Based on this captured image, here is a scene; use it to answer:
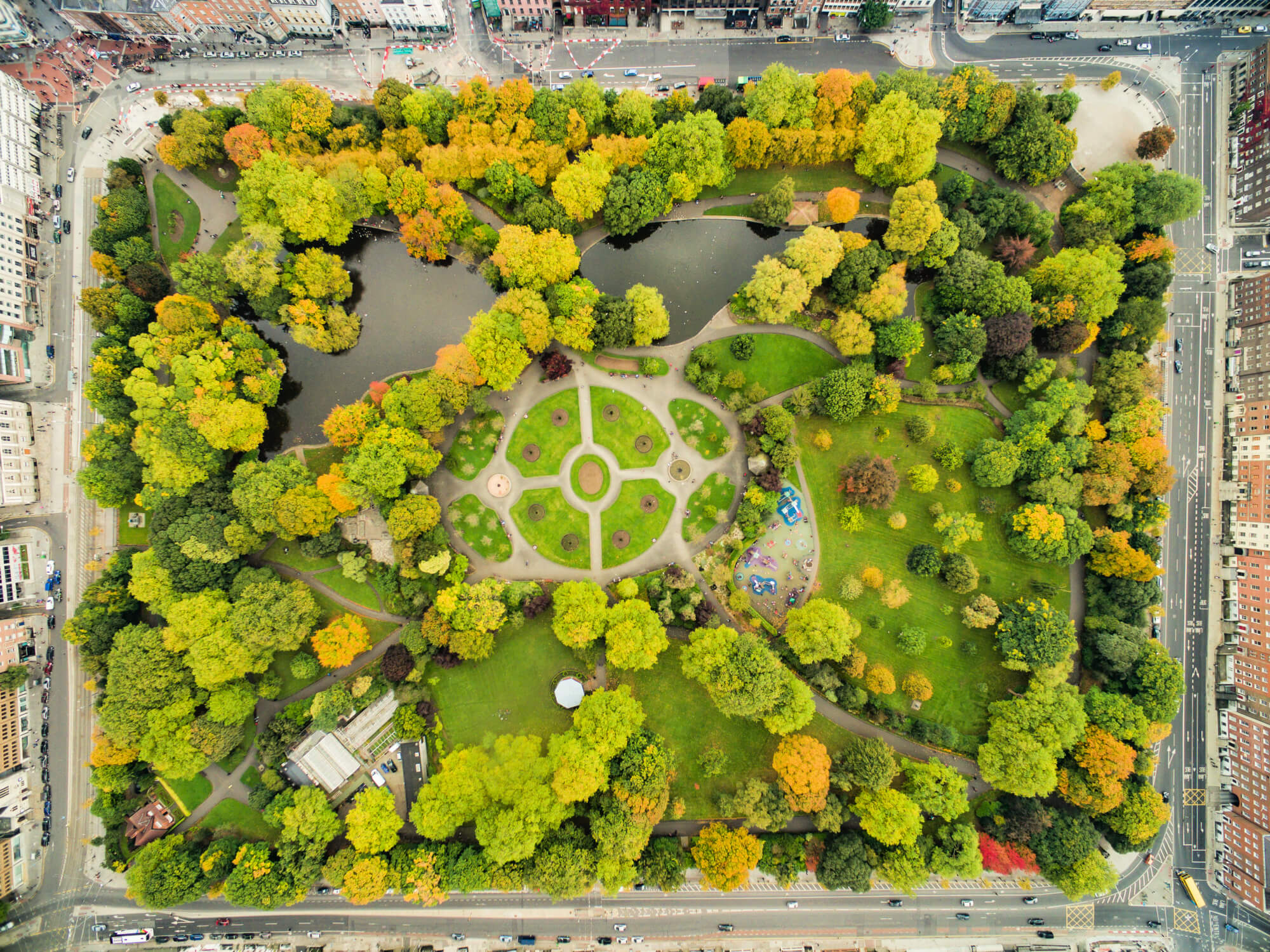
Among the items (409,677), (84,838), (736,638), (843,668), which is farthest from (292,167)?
(843,668)

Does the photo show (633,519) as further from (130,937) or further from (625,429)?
(130,937)

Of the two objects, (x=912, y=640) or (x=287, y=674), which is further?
(x=287, y=674)

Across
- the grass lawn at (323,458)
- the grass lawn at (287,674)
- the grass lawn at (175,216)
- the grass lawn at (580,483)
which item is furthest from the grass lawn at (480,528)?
the grass lawn at (175,216)

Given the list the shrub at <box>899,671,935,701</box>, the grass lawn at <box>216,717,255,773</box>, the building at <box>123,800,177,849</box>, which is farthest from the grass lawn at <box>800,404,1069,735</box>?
the building at <box>123,800,177,849</box>

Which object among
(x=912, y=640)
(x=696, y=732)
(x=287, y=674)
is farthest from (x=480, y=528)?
(x=912, y=640)

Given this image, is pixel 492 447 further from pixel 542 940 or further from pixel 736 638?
pixel 542 940

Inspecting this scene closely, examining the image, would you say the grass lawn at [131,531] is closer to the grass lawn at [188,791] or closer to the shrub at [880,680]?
the grass lawn at [188,791]
